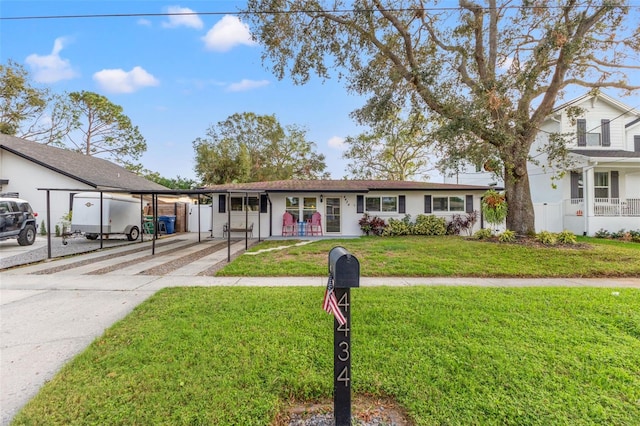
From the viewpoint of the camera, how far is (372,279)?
5.78 m

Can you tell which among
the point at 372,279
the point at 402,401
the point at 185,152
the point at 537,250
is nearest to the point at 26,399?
the point at 402,401

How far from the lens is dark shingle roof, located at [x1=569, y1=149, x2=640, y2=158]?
13.5 metres

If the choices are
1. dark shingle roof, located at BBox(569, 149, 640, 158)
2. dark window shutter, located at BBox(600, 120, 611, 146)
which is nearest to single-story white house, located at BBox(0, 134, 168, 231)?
dark shingle roof, located at BBox(569, 149, 640, 158)

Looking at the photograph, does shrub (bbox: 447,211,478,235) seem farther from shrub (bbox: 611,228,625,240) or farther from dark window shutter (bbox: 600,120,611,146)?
dark window shutter (bbox: 600,120,611,146)

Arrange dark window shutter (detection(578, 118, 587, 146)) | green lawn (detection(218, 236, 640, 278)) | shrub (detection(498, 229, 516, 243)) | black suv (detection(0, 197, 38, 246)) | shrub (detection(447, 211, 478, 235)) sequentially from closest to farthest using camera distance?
green lawn (detection(218, 236, 640, 278)), shrub (detection(498, 229, 516, 243)), black suv (detection(0, 197, 38, 246)), shrub (detection(447, 211, 478, 235)), dark window shutter (detection(578, 118, 587, 146))

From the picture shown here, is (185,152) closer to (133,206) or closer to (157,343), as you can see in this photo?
(133,206)

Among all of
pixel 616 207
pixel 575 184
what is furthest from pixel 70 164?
pixel 616 207

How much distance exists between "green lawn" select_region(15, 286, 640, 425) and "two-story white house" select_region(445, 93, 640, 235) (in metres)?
11.7

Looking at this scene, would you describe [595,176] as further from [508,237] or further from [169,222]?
[169,222]

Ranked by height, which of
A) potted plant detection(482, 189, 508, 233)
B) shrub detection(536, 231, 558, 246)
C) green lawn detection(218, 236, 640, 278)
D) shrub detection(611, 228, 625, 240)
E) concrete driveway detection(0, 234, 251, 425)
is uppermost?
potted plant detection(482, 189, 508, 233)

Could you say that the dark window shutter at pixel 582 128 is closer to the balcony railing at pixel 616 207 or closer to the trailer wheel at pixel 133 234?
the balcony railing at pixel 616 207

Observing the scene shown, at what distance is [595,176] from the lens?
1407 cm

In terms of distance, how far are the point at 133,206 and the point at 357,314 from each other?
1289cm

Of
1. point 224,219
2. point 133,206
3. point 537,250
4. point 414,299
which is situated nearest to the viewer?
point 414,299
